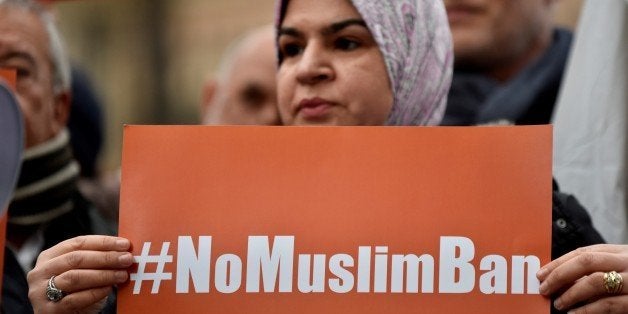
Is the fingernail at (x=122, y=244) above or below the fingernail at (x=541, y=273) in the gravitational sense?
above

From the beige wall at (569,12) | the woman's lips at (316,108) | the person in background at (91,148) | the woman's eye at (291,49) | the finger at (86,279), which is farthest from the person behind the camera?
the beige wall at (569,12)

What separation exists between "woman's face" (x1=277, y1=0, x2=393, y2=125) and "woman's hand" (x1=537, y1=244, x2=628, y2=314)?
73 centimetres

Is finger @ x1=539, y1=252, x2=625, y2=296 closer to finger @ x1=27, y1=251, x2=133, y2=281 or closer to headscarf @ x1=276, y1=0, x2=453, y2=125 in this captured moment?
headscarf @ x1=276, y1=0, x2=453, y2=125

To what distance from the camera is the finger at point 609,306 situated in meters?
2.82

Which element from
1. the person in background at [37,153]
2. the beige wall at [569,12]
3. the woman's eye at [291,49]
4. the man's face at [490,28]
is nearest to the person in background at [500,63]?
the man's face at [490,28]

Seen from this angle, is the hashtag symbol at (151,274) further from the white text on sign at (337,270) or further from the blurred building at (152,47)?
the blurred building at (152,47)

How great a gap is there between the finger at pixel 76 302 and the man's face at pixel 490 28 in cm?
194

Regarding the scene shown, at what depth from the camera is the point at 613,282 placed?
2812 millimetres

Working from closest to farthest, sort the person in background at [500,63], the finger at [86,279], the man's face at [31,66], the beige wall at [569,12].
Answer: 1. the finger at [86,279]
2. the man's face at [31,66]
3. the person in background at [500,63]
4. the beige wall at [569,12]

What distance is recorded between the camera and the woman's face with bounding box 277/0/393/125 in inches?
133

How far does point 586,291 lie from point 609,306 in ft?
0.17

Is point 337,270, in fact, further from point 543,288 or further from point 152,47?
point 152,47

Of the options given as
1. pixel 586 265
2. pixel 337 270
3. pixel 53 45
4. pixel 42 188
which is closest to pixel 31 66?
pixel 53 45

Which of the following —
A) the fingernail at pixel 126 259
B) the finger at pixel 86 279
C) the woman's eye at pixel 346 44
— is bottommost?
the finger at pixel 86 279
